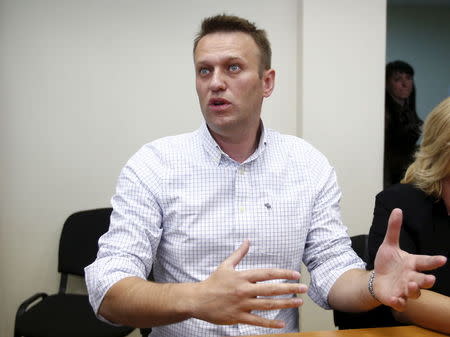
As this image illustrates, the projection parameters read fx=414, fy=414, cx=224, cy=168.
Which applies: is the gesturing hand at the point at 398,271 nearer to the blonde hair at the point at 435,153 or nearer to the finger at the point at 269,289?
the finger at the point at 269,289

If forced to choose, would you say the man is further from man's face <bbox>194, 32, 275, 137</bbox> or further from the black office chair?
the black office chair

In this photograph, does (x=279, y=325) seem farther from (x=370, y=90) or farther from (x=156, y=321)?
(x=370, y=90)

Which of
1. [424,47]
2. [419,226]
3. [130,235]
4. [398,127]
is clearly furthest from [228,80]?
[424,47]

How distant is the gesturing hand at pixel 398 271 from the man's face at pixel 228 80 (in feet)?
2.01

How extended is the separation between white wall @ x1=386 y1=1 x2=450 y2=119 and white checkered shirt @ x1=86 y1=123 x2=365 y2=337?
9.71ft

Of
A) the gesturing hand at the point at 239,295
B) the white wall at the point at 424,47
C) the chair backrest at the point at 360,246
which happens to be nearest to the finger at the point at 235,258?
the gesturing hand at the point at 239,295

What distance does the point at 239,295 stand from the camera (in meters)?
0.88

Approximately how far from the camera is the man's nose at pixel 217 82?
1.38 meters

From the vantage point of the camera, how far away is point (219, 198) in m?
1.38

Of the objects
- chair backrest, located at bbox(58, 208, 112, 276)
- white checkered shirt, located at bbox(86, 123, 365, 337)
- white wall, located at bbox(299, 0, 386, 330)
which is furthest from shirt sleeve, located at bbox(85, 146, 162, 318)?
white wall, located at bbox(299, 0, 386, 330)

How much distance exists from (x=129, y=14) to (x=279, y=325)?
7.14ft

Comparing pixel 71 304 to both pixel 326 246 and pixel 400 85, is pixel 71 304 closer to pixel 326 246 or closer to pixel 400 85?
pixel 326 246

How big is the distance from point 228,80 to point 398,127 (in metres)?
2.06

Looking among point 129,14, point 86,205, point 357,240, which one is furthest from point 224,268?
point 129,14
